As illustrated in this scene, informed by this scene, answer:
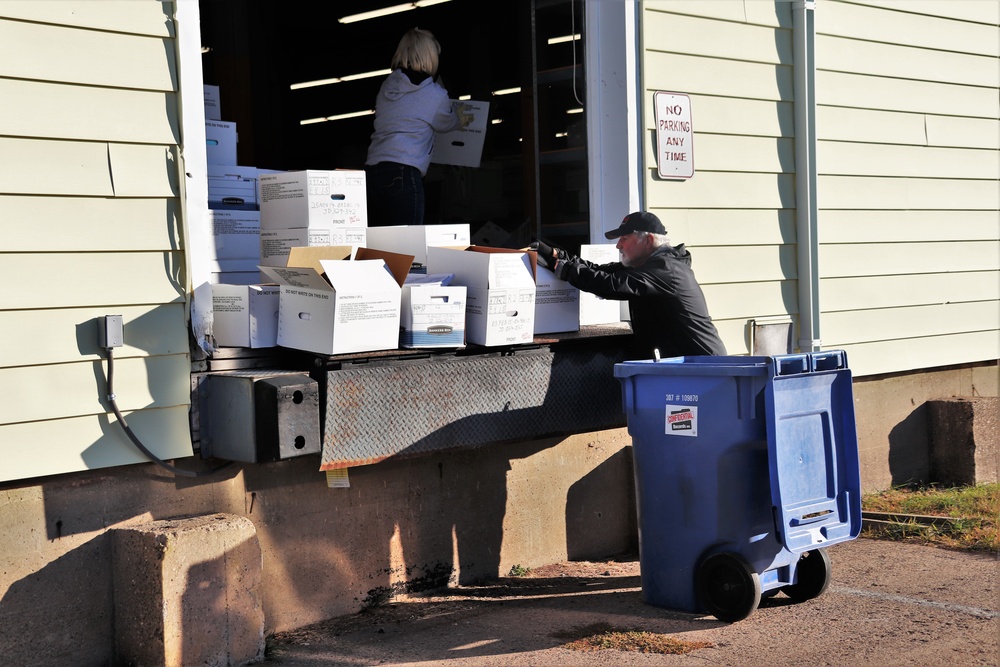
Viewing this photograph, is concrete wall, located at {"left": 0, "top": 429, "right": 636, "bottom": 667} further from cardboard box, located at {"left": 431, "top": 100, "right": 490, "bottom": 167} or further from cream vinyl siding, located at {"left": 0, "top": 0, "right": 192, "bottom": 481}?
cardboard box, located at {"left": 431, "top": 100, "right": 490, "bottom": 167}

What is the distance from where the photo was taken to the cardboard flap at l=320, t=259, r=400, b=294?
443 centimetres

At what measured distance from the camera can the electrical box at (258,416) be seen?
429 centimetres

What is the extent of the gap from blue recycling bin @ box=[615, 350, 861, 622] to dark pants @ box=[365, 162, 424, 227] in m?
2.05

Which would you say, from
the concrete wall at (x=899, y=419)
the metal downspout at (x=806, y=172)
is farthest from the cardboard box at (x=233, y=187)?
the concrete wall at (x=899, y=419)

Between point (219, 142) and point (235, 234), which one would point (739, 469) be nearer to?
point (235, 234)

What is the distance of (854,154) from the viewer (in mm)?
7434

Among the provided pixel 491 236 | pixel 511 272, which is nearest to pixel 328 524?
pixel 511 272

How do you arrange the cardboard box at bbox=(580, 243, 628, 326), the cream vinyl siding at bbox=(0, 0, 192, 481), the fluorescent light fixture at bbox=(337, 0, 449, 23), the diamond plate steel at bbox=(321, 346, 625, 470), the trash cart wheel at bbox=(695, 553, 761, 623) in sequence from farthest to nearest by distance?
1. the fluorescent light fixture at bbox=(337, 0, 449, 23)
2. the cardboard box at bbox=(580, 243, 628, 326)
3. the trash cart wheel at bbox=(695, 553, 761, 623)
4. the diamond plate steel at bbox=(321, 346, 625, 470)
5. the cream vinyl siding at bbox=(0, 0, 192, 481)

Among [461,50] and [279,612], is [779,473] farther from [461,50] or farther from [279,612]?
[461,50]

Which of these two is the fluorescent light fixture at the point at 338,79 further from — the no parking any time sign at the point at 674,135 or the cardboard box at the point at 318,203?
the cardboard box at the point at 318,203

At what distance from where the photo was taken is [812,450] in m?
4.84

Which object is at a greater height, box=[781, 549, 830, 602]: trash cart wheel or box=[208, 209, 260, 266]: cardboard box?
box=[208, 209, 260, 266]: cardboard box

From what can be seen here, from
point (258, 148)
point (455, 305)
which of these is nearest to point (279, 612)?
point (455, 305)

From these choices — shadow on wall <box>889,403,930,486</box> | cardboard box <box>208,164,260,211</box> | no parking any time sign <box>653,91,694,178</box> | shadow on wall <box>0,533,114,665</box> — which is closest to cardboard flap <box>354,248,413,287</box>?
cardboard box <box>208,164,260,211</box>
